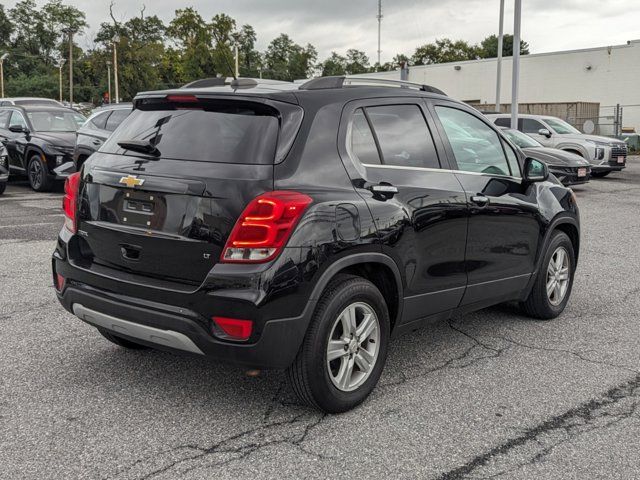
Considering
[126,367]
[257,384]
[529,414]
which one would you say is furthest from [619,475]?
[126,367]

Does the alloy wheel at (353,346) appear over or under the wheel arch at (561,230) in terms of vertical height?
under

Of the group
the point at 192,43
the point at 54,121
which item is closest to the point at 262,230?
the point at 54,121

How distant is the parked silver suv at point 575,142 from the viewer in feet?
62.3

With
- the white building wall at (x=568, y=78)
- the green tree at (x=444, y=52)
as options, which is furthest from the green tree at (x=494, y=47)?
the white building wall at (x=568, y=78)

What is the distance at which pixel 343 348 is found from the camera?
3830 mm

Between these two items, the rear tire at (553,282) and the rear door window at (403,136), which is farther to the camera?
the rear tire at (553,282)

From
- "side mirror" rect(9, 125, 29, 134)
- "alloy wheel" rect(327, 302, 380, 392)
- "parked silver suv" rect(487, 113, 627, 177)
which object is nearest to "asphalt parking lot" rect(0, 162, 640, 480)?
"alloy wheel" rect(327, 302, 380, 392)

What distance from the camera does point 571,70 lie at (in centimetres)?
4462

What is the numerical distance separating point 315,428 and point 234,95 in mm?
1790

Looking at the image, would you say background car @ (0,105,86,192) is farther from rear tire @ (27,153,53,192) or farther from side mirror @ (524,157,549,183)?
side mirror @ (524,157,549,183)

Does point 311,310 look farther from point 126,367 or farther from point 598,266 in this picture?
point 598,266

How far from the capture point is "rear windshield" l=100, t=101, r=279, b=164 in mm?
3615

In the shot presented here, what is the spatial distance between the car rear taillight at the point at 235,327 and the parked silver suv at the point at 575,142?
16.6 meters

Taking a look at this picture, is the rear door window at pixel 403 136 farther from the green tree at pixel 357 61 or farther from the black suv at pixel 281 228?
the green tree at pixel 357 61
